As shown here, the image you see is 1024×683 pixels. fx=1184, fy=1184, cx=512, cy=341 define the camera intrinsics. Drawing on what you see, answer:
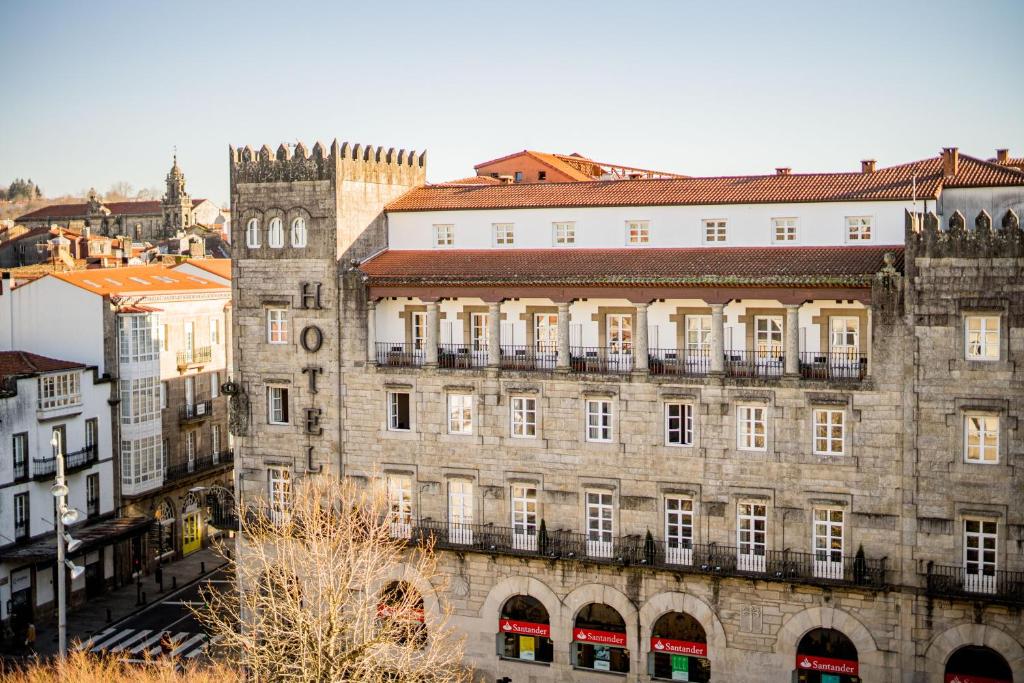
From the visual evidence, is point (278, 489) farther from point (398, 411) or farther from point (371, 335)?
point (371, 335)

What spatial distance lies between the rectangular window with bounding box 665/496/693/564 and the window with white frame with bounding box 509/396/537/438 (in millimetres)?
6130

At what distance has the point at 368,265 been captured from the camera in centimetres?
5003

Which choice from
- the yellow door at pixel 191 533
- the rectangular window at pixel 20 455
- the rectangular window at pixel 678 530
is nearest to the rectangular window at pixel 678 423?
the rectangular window at pixel 678 530

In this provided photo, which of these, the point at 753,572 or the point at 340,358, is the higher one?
the point at 340,358

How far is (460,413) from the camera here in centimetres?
4803

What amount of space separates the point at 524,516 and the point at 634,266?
35.3 feet

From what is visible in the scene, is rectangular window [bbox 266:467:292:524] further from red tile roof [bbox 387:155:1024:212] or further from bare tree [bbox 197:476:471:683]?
red tile roof [bbox 387:155:1024:212]

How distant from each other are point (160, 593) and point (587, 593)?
26.1 meters

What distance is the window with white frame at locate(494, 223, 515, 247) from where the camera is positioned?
49219 mm

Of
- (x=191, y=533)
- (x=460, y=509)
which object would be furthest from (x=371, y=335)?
(x=191, y=533)

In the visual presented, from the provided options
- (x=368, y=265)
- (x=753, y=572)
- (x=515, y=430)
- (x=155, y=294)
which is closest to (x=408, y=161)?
(x=368, y=265)

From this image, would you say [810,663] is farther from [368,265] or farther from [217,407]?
[217,407]

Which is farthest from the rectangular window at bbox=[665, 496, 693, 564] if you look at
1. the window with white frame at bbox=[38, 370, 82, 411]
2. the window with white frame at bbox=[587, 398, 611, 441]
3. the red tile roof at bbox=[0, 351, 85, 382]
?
the red tile roof at bbox=[0, 351, 85, 382]

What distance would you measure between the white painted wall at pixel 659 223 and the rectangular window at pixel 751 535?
10.0m
